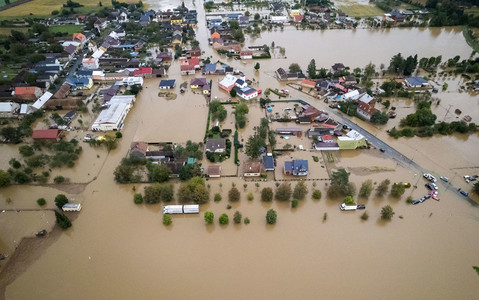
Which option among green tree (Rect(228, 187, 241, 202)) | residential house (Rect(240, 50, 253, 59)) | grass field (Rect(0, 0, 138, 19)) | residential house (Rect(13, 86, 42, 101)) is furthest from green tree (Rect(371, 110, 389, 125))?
grass field (Rect(0, 0, 138, 19))

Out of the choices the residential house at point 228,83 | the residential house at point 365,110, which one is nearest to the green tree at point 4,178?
the residential house at point 228,83

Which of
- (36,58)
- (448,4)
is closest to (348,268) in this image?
(36,58)

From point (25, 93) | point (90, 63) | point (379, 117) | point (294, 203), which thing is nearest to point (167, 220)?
point (294, 203)

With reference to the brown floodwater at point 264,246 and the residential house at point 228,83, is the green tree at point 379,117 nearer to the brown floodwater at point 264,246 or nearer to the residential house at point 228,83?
the brown floodwater at point 264,246

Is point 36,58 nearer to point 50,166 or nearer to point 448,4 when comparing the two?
point 50,166

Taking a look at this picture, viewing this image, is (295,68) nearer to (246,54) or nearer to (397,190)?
(246,54)

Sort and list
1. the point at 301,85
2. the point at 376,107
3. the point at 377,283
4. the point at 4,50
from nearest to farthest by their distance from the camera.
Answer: the point at 377,283 < the point at 376,107 < the point at 301,85 < the point at 4,50
